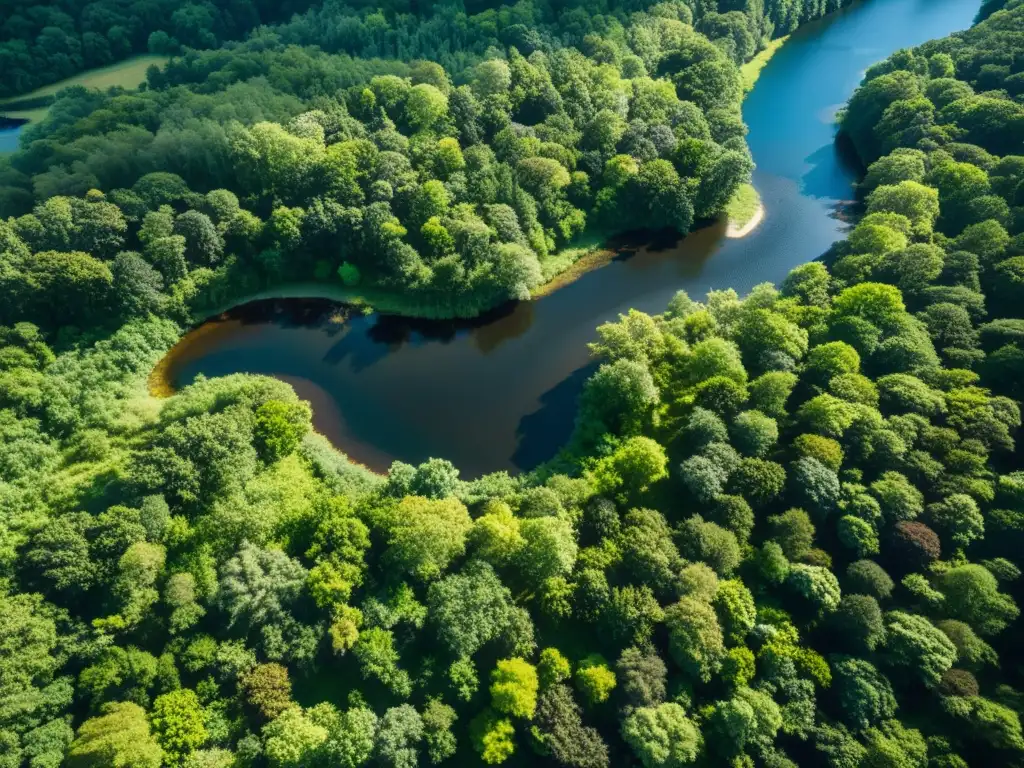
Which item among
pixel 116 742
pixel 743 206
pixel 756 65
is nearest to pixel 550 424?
pixel 116 742

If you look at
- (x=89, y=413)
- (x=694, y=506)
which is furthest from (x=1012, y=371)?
(x=89, y=413)

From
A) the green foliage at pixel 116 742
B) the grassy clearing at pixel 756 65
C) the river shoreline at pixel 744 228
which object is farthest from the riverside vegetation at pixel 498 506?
the grassy clearing at pixel 756 65

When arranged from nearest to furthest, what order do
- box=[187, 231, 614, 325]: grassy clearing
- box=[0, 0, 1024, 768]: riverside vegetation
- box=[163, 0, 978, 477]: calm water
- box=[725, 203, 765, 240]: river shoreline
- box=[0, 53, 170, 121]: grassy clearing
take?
box=[0, 0, 1024, 768]: riverside vegetation < box=[163, 0, 978, 477]: calm water < box=[187, 231, 614, 325]: grassy clearing < box=[725, 203, 765, 240]: river shoreline < box=[0, 53, 170, 121]: grassy clearing

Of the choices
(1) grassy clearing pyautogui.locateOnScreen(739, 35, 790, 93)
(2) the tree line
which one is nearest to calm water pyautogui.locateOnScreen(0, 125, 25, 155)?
(2) the tree line

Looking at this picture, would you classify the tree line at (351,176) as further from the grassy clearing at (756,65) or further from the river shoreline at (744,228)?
the grassy clearing at (756,65)

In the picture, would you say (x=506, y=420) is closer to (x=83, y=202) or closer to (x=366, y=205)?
(x=366, y=205)

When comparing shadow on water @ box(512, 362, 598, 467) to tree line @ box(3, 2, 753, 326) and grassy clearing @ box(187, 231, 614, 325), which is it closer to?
tree line @ box(3, 2, 753, 326)

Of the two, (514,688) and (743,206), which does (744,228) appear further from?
(514,688)
